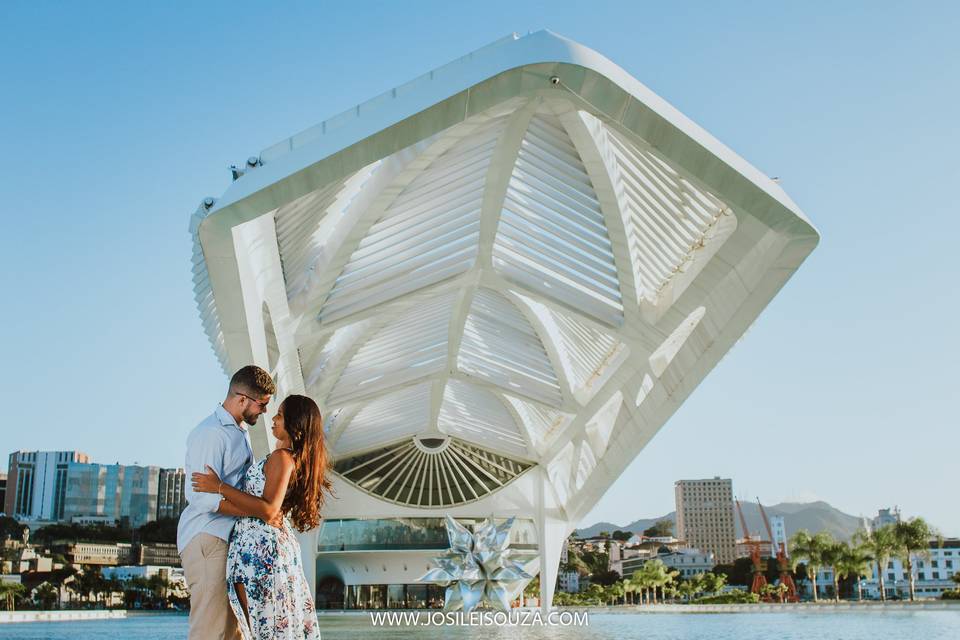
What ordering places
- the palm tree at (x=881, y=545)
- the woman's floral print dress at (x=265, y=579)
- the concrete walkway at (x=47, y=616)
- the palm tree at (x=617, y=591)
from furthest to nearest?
the palm tree at (x=617, y=591)
the palm tree at (x=881, y=545)
the concrete walkway at (x=47, y=616)
the woman's floral print dress at (x=265, y=579)

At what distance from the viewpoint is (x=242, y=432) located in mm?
3607

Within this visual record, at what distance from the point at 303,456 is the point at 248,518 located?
281mm

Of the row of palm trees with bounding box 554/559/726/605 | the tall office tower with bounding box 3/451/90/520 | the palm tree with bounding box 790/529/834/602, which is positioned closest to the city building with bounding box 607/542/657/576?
the row of palm trees with bounding box 554/559/726/605

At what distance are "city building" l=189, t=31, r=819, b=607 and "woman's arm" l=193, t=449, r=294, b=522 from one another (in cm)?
585

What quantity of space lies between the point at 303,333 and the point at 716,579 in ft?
171

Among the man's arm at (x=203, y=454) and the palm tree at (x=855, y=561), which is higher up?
the man's arm at (x=203, y=454)

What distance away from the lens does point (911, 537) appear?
48.2 meters

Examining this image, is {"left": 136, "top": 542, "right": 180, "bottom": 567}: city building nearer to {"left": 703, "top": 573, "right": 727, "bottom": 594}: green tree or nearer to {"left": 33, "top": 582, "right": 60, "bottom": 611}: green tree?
{"left": 33, "top": 582, "right": 60, "bottom": 611}: green tree

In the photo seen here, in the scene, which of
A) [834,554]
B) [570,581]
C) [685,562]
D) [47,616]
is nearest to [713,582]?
[834,554]

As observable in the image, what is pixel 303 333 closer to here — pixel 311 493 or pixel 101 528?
pixel 311 493

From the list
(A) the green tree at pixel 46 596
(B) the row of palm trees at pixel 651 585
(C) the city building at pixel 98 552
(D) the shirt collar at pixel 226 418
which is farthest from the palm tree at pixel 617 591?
(D) the shirt collar at pixel 226 418

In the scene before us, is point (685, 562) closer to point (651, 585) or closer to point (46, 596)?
point (651, 585)

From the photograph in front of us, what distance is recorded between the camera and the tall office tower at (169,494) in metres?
118

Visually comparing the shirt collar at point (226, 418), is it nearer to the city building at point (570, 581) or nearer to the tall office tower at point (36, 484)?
the city building at point (570, 581)
